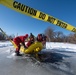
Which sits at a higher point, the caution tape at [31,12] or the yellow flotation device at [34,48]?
the caution tape at [31,12]

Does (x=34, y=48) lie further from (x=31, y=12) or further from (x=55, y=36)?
(x=55, y=36)

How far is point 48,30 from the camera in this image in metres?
62.8

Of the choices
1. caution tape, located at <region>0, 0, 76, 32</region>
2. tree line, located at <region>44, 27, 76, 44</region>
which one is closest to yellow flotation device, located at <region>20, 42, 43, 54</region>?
caution tape, located at <region>0, 0, 76, 32</region>

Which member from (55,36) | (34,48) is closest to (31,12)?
(34,48)

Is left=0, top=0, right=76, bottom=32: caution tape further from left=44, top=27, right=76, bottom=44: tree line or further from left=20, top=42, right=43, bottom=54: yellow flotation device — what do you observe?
left=44, top=27, right=76, bottom=44: tree line


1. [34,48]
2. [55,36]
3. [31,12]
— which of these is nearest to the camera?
[31,12]

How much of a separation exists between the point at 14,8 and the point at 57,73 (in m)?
2.44

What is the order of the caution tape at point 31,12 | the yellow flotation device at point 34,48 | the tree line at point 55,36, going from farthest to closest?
the tree line at point 55,36, the yellow flotation device at point 34,48, the caution tape at point 31,12

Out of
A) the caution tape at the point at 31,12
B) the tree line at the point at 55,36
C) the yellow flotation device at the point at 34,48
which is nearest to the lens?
the caution tape at the point at 31,12

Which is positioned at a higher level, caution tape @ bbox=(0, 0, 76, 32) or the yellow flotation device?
caution tape @ bbox=(0, 0, 76, 32)

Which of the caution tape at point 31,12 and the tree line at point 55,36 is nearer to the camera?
the caution tape at point 31,12

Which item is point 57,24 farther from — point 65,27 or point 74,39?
point 74,39

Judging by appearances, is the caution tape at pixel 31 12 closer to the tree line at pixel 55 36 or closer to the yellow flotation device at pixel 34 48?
the yellow flotation device at pixel 34 48

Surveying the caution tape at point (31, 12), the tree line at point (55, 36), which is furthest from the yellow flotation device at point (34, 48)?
the tree line at point (55, 36)
